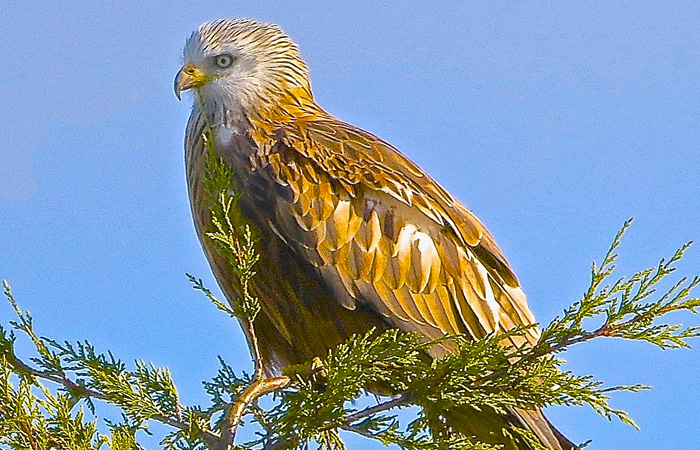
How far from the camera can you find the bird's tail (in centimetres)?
446

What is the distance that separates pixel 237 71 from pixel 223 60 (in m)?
0.10

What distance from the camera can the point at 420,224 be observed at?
5.12 m

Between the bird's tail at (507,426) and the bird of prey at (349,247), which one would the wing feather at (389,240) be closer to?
the bird of prey at (349,247)

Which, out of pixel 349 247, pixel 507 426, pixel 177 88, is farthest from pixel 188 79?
pixel 507 426

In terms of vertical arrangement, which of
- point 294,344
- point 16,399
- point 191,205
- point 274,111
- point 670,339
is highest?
point 274,111

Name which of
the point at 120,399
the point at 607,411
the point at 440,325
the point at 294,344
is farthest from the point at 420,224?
the point at 120,399

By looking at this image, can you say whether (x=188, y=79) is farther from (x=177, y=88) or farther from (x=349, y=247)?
(x=349, y=247)

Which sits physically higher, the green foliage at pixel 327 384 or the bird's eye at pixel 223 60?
the bird's eye at pixel 223 60

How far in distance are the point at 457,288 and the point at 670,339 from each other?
166 centimetres

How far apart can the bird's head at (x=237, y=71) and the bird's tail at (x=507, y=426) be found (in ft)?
6.96

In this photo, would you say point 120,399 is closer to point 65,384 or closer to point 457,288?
point 65,384

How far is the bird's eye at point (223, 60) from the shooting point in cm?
575

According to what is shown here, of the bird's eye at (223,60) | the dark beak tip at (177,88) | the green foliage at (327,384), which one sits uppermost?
the bird's eye at (223,60)

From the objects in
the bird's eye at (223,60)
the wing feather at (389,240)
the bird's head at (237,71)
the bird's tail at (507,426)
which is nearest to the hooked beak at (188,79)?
the bird's head at (237,71)
